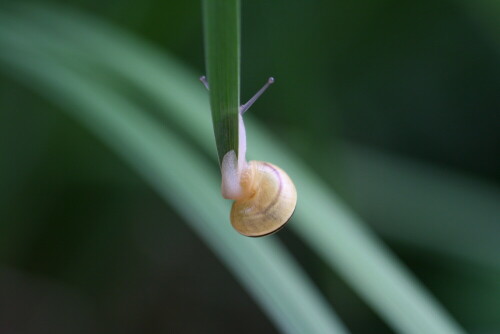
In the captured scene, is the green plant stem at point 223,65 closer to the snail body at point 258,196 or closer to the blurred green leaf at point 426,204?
the snail body at point 258,196

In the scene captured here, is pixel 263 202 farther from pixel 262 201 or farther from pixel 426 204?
pixel 426 204

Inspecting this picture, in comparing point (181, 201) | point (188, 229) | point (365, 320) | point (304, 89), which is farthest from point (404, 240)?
point (181, 201)

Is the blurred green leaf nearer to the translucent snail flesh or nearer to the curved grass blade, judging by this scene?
the curved grass blade

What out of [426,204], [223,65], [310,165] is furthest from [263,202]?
[426,204]

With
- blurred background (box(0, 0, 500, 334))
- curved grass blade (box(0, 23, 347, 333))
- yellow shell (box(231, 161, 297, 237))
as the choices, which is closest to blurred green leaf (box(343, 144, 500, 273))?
blurred background (box(0, 0, 500, 334))

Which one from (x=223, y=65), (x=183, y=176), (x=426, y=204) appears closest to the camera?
(x=223, y=65)

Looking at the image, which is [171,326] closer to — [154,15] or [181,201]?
[181,201]
